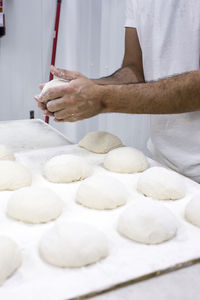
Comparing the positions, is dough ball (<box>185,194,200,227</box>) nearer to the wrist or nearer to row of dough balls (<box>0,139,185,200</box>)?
row of dough balls (<box>0,139,185,200</box>)

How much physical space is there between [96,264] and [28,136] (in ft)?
4.21

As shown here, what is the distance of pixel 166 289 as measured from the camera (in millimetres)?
796

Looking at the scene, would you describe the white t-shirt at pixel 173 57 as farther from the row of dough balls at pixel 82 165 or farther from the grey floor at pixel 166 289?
the grey floor at pixel 166 289

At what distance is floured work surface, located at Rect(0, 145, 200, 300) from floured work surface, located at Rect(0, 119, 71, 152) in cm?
66

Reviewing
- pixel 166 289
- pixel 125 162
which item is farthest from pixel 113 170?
pixel 166 289

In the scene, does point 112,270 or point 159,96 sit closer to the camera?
point 112,270

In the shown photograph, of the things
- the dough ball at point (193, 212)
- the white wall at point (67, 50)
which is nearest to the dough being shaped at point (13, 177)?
the dough ball at point (193, 212)

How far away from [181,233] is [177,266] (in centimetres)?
17

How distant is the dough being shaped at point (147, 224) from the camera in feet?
Result: 3.13

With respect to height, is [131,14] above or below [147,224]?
above

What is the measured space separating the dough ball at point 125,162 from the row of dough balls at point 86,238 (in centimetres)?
39

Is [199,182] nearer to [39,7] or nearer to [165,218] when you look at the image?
[165,218]

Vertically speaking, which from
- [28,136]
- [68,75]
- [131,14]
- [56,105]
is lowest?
[28,136]

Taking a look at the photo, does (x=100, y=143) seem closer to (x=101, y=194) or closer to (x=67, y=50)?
(x=101, y=194)
